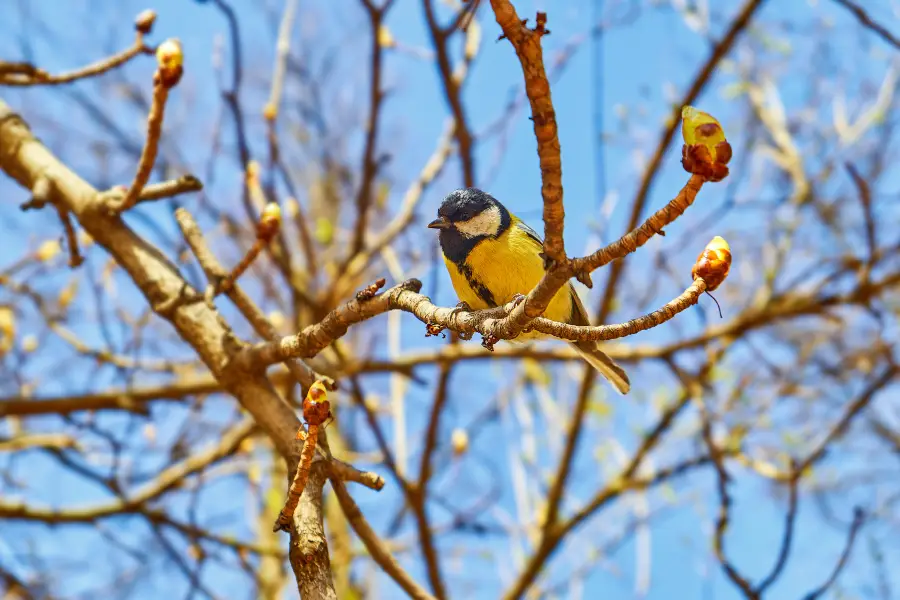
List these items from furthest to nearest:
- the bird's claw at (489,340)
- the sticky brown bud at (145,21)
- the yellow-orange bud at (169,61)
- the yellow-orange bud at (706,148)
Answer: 1. the sticky brown bud at (145,21)
2. the yellow-orange bud at (169,61)
3. the bird's claw at (489,340)
4. the yellow-orange bud at (706,148)

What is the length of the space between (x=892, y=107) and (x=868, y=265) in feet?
10.7

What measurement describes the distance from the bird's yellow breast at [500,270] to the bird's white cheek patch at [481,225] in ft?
0.17

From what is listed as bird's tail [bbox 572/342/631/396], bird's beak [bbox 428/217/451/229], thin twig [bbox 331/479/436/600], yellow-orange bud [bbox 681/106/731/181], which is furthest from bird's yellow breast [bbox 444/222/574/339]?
yellow-orange bud [bbox 681/106/731/181]

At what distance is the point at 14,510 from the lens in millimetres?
3287

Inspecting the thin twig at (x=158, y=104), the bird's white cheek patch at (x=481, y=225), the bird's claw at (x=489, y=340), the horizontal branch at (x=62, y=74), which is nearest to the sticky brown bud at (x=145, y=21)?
the horizontal branch at (x=62, y=74)

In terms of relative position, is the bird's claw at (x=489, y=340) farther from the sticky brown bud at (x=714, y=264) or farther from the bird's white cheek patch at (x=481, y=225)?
the bird's white cheek patch at (x=481, y=225)

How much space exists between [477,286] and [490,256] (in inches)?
4.2

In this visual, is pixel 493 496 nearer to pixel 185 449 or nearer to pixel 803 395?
pixel 185 449

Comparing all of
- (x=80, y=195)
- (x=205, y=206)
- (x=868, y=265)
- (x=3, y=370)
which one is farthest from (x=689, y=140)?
(x=3, y=370)

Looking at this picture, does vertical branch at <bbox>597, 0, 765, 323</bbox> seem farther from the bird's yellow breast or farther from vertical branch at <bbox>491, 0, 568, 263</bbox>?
vertical branch at <bbox>491, 0, 568, 263</bbox>

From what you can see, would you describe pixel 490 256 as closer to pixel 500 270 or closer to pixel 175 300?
pixel 500 270

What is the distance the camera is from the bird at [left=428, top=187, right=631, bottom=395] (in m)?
2.48

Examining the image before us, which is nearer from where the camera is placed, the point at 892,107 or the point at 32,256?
the point at 32,256

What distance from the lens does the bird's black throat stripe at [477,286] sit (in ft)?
8.29
